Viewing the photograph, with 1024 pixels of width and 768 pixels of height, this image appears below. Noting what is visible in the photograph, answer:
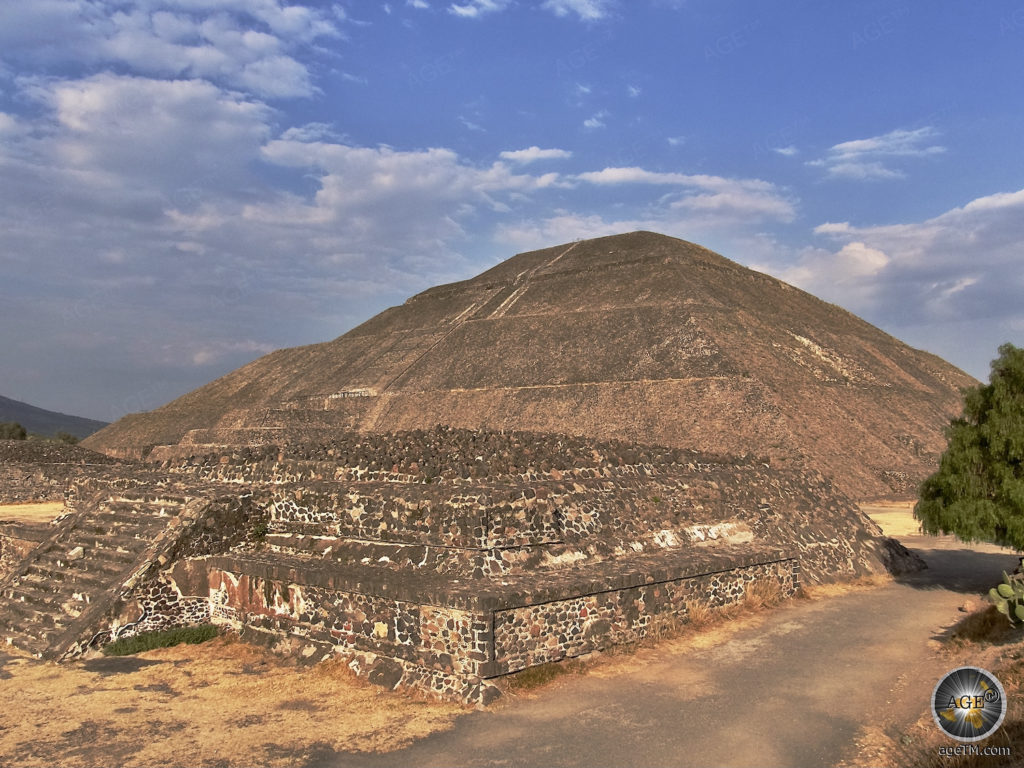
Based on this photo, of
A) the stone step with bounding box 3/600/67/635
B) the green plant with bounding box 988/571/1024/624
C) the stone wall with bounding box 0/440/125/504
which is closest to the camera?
the green plant with bounding box 988/571/1024/624

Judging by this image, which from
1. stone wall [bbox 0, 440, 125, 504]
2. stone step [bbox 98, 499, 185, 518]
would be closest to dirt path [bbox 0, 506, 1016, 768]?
stone step [bbox 98, 499, 185, 518]

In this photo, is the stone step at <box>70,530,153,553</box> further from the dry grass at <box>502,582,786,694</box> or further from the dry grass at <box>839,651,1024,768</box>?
the dry grass at <box>839,651,1024,768</box>

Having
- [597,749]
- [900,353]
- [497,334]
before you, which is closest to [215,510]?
[597,749]

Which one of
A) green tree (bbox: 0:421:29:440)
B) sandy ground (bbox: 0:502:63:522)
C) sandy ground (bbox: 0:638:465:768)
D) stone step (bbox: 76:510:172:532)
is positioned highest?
green tree (bbox: 0:421:29:440)

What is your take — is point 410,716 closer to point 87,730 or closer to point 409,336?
point 87,730

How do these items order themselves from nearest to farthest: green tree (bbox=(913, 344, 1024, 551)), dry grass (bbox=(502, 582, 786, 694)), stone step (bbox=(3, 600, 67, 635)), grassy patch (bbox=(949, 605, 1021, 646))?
1. dry grass (bbox=(502, 582, 786, 694))
2. grassy patch (bbox=(949, 605, 1021, 646))
3. stone step (bbox=(3, 600, 67, 635))
4. green tree (bbox=(913, 344, 1024, 551))

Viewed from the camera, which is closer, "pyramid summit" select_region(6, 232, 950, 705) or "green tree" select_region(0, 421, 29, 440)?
"pyramid summit" select_region(6, 232, 950, 705)

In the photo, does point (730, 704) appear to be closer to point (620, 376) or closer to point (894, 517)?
point (894, 517)

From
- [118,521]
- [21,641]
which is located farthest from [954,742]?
[118,521]
